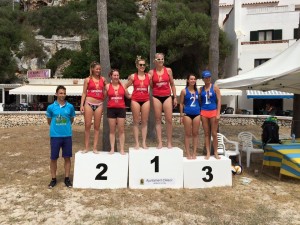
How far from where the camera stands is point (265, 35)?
27.7m

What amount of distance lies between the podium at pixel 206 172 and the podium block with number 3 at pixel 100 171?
117 cm

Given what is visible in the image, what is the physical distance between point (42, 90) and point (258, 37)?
19124 millimetres

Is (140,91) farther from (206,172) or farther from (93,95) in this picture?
(206,172)

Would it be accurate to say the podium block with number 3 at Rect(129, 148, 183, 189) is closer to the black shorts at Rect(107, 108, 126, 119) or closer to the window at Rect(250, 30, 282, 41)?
the black shorts at Rect(107, 108, 126, 119)

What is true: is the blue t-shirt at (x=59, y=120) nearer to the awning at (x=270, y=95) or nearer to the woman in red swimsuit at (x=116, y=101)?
the woman in red swimsuit at (x=116, y=101)

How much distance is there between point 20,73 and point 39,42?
6343 millimetres

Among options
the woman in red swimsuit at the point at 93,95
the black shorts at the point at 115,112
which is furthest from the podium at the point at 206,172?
the woman in red swimsuit at the point at 93,95

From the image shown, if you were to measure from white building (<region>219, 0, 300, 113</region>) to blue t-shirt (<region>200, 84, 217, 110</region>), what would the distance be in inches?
806

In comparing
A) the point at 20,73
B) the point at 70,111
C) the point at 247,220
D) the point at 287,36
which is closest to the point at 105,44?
the point at 70,111

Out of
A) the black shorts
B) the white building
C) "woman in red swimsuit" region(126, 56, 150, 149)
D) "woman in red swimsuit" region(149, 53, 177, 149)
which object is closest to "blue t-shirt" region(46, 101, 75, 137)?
the black shorts

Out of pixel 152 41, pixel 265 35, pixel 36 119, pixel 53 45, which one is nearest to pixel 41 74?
pixel 36 119

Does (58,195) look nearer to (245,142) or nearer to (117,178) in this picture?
(117,178)

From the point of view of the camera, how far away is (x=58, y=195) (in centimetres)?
534

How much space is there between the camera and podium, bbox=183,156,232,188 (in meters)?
5.84
